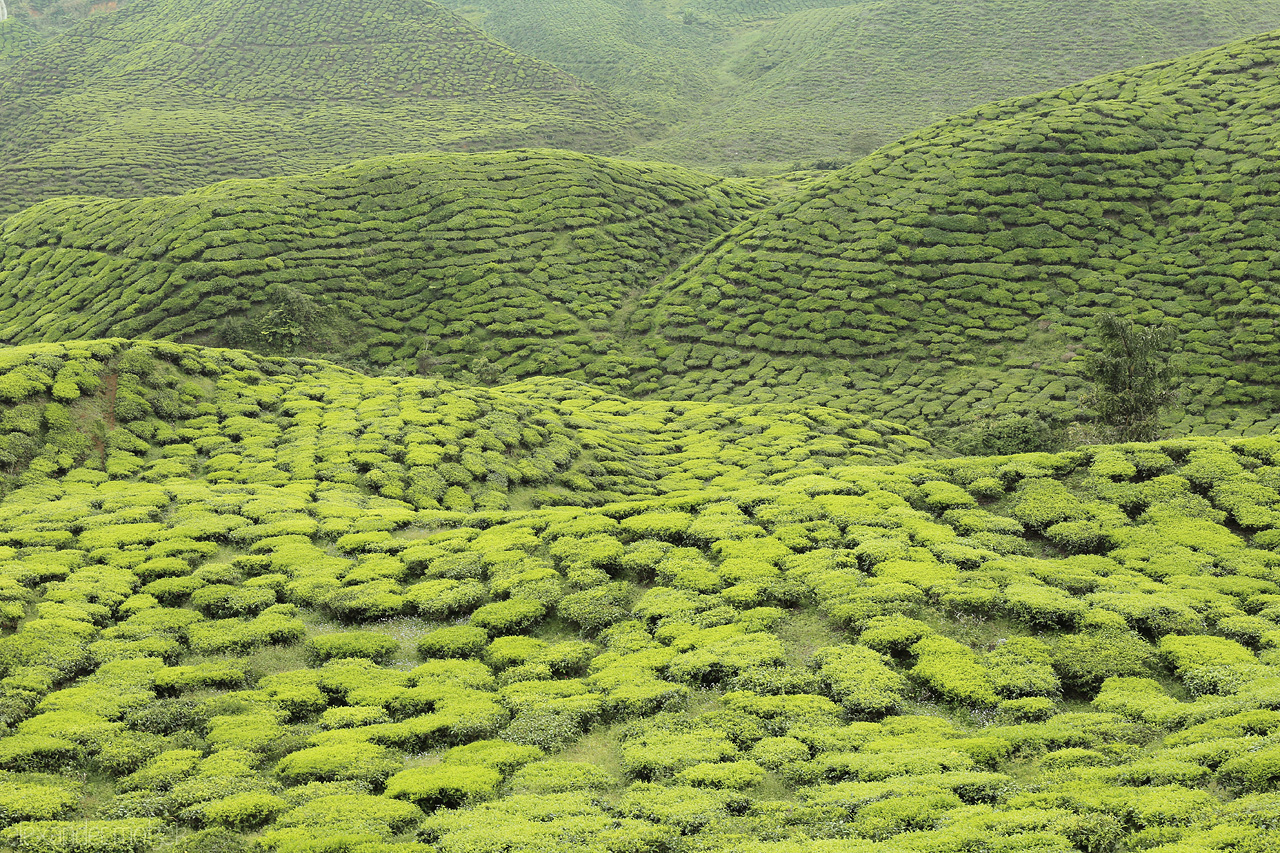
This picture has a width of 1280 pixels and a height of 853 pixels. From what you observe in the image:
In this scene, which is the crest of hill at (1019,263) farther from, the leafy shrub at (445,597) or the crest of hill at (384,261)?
the leafy shrub at (445,597)

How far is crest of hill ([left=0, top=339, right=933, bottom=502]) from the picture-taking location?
31.8 m

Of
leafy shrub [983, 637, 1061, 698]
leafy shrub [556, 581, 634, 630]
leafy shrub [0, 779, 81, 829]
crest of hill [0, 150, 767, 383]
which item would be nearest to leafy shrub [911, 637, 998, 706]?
leafy shrub [983, 637, 1061, 698]

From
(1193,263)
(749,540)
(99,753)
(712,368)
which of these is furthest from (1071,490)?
(1193,263)

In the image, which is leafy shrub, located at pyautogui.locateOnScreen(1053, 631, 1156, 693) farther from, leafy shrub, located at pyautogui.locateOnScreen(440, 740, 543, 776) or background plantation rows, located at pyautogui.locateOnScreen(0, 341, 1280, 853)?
leafy shrub, located at pyautogui.locateOnScreen(440, 740, 543, 776)

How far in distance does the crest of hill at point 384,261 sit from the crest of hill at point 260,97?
21.8m

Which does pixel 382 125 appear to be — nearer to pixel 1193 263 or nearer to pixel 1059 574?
pixel 1193 263

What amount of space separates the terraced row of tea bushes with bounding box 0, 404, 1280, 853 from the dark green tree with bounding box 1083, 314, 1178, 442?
27.5 ft

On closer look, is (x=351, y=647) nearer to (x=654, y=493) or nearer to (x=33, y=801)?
(x=33, y=801)

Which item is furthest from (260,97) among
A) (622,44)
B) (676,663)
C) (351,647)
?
(676,663)

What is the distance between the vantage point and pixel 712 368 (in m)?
53.6

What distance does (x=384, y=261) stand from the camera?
61781 millimetres

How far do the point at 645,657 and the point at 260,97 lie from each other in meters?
110

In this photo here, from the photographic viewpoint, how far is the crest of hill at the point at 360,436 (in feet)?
104

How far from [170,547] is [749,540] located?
1692 centimetres
